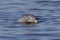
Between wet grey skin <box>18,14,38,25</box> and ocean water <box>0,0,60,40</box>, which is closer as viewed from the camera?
ocean water <box>0,0,60,40</box>

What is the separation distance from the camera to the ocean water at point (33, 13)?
7.27 m

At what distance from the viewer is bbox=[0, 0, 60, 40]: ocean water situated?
7266 mm

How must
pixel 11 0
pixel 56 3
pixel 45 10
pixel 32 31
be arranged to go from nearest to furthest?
pixel 32 31
pixel 45 10
pixel 56 3
pixel 11 0

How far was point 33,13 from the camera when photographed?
29.2 feet

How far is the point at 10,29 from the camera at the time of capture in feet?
24.9

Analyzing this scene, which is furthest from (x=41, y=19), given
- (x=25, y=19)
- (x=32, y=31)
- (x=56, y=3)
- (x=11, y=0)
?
(x=11, y=0)

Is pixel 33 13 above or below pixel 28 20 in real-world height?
above

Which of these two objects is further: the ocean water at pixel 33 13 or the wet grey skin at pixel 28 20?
the wet grey skin at pixel 28 20

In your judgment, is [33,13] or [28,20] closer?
[28,20]

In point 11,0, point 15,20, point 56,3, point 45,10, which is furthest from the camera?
point 11,0

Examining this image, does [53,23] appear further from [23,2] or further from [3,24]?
[23,2]

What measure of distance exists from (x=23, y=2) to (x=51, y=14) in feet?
5.91

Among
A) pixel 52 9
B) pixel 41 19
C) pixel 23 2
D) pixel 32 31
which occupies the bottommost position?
pixel 32 31

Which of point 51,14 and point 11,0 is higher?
point 11,0
